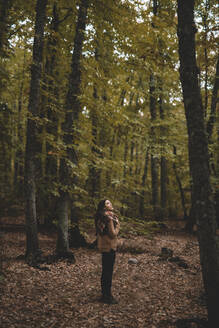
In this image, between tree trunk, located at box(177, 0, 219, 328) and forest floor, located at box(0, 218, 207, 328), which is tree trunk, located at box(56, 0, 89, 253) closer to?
forest floor, located at box(0, 218, 207, 328)

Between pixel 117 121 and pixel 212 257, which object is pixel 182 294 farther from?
pixel 117 121

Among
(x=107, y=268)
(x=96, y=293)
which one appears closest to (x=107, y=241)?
(x=107, y=268)

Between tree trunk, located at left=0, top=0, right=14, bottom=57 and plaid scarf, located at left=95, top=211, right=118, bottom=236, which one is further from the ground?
tree trunk, located at left=0, top=0, right=14, bottom=57

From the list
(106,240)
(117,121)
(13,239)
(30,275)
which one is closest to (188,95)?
(106,240)

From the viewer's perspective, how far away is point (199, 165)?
4145 millimetres

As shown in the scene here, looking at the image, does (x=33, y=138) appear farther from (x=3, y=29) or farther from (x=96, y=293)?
(x=96, y=293)

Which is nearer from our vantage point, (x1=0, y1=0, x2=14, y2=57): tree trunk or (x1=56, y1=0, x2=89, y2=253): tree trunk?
(x1=0, y1=0, x2=14, y2=57): tree trunk

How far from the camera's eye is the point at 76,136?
7.43 meters

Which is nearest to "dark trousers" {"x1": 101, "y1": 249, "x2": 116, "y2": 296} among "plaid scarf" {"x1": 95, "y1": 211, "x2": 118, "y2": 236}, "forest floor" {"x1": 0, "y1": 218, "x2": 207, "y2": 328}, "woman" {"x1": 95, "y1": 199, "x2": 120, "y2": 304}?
"woman" {"x1": 95, "y1": 199, "x2": 120, "y2": 304}

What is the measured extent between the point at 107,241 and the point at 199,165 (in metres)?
2.55

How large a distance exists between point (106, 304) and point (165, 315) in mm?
1275

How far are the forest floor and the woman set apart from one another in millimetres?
360

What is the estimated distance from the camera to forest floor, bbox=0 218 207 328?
4547mm

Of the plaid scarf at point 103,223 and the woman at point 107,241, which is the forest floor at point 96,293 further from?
the plaid scarf at point 103,223
